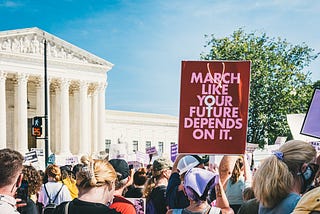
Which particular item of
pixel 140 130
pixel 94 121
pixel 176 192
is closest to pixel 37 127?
pixel 176 192

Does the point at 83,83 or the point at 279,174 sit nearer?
the point at 279,174

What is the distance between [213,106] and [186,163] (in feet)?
2.05

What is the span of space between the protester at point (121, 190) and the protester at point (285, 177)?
5.05 ft

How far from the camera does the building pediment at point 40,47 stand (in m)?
49.5

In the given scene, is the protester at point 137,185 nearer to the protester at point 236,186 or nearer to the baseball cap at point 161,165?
the baseball cap at point 161,165

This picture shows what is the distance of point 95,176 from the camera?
3756 millimetres

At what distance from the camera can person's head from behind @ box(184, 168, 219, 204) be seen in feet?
12.9

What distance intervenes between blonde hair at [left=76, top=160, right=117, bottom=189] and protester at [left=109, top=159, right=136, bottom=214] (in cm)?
88

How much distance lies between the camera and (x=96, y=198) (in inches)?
147

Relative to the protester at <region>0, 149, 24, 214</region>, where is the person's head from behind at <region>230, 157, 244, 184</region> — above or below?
below

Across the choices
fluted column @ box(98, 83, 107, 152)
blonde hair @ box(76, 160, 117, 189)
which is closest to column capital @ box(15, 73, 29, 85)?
fluted column @ box(98, 83, 107, 152)

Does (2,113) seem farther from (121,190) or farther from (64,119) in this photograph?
(121,190)

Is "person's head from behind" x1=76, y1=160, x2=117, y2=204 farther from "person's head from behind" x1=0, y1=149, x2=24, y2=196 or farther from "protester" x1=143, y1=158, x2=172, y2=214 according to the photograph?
"protester" x1=143, y1=158, x2=172, y2=214

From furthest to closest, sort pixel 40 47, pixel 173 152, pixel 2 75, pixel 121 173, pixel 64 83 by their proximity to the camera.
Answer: pixel 64 83
pixel 40 47
pixel 2 75
pixel 173 152
pixel 121 173
